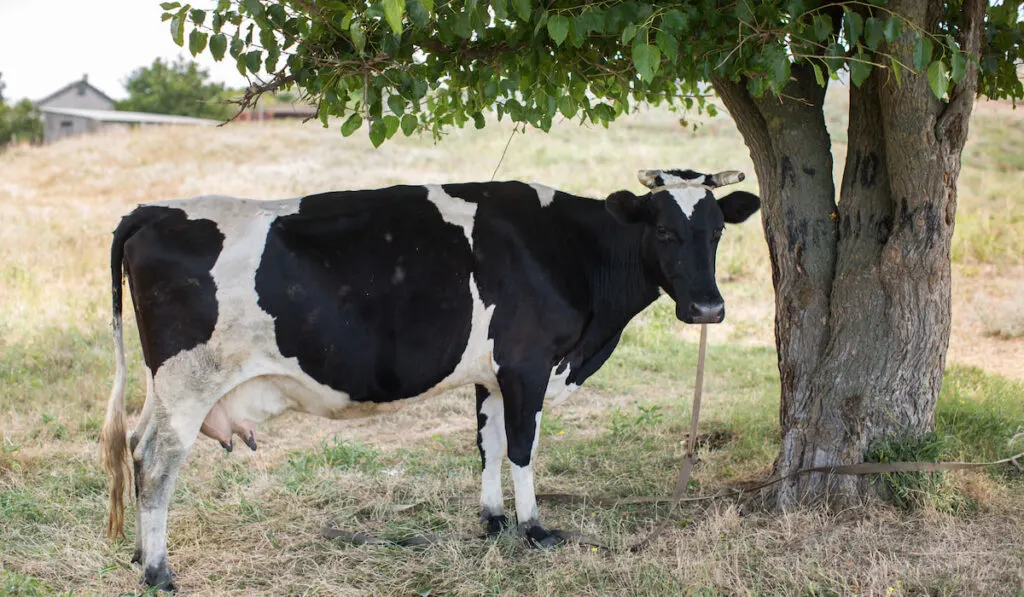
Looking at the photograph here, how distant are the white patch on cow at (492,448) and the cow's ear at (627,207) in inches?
51.8

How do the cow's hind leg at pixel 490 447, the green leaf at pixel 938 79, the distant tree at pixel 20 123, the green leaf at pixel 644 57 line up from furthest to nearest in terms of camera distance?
1. the distant tree at pixel 20 123
2. the cow's hind leg at pixel 490 447
3. the green leaf at pixel 938 79
4. the green leaf at pixel 644 57

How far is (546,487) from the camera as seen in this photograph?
20.2 ft

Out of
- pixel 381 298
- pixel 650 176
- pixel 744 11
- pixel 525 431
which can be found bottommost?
pixel 525 431

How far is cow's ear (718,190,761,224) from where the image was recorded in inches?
211

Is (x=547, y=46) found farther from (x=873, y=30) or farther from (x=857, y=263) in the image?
(x=857, y=263)

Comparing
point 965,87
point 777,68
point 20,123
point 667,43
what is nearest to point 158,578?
point 667,43

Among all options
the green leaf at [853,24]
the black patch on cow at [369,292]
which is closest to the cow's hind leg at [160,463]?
the black patch on cow at [369,292]

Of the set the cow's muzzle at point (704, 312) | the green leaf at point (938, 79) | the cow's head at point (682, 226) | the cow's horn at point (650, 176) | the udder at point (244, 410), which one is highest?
the green leaf at point (938, 79)

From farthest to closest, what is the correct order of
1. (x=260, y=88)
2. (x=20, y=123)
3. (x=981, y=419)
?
(x=20, y=123), (x=981, y=419), (x=260, y=88)

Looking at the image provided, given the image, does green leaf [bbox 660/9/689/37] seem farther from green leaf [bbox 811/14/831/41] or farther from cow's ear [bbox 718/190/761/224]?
cow's ear [bbox 718/190/761/224]

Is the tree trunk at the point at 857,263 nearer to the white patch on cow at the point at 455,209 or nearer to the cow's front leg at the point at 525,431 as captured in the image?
the cow's front leg at the point at 525,431

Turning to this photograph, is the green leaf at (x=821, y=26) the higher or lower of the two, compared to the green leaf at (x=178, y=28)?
higher

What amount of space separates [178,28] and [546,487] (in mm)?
3628

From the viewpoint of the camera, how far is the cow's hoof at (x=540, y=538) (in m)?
5.16
